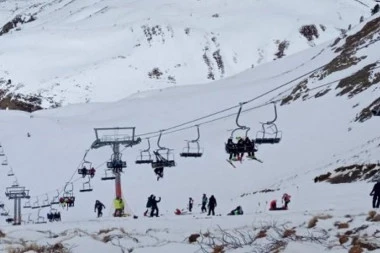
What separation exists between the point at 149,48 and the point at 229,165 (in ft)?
372

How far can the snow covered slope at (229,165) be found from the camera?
1368cm

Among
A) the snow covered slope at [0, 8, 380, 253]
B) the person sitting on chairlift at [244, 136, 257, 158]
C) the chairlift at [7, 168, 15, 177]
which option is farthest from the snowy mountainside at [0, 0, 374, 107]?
the person sitting on chairlift at [244, 136, 257, 158]

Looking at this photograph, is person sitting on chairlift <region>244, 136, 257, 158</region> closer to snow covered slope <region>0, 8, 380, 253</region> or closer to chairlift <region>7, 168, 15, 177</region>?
snow covered slope <region>0, 8, 380, 253</region>

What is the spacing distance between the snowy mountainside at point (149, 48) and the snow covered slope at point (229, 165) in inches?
1880

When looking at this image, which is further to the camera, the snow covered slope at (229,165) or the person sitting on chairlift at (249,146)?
the person sitting on chairlift at (249,146)

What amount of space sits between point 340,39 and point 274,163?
46.2 meters

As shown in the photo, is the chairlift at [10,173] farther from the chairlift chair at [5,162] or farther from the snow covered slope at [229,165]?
the chairlift chair at [5,162]

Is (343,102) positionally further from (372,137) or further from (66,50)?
(66,50)

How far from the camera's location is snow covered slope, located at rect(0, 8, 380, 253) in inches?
539

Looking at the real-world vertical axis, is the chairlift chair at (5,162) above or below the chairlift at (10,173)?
above

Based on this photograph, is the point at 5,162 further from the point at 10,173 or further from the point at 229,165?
the point at 229,165

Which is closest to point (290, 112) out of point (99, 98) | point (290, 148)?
point (290, 148)

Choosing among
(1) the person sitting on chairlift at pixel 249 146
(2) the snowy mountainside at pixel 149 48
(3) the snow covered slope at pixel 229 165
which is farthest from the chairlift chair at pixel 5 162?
(2) the snowy mountainside at pixel 149 48

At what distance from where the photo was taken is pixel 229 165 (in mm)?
57469
